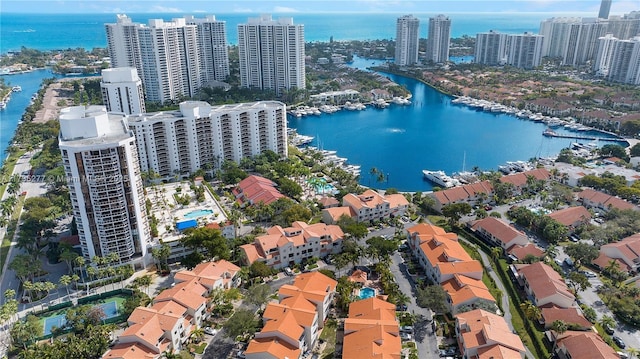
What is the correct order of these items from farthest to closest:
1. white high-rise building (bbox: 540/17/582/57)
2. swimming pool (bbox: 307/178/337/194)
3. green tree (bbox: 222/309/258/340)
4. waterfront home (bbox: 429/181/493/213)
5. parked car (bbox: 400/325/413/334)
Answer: white high-rise building (bbox: 540/17/582/57) < swimming pool (bbox: 307/178/337/194) < waterfront home (bbox: 429/181/493/213) < parked car (bbox: 400/325/413/334) < green tree (bbox: 222/309/258/340)

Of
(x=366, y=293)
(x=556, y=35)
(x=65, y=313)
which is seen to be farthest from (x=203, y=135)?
(x=556, y=35)

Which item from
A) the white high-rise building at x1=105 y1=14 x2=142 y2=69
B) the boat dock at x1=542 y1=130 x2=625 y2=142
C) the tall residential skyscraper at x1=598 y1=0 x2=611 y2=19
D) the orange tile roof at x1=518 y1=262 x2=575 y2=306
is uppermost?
the tall residential skyscraper at x1=598 y1=0 x2=611 y2=19

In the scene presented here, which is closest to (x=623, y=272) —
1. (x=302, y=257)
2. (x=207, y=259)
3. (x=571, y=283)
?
(x=571, y=283)

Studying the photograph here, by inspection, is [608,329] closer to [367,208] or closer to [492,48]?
[367,208]

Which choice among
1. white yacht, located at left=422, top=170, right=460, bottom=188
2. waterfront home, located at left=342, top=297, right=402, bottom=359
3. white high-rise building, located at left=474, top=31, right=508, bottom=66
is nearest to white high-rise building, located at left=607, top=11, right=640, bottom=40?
white high-rise building, located at left=474, top=31, right=508, bottom=66

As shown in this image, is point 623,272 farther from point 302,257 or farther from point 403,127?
point 403,127

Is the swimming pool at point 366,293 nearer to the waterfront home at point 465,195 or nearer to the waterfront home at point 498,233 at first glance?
the waterfront home at point 498,233

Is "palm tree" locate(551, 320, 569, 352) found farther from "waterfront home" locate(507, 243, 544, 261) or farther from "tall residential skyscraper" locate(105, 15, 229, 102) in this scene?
"tall residential skyscraper" locate(105, 15, 229, 102)
